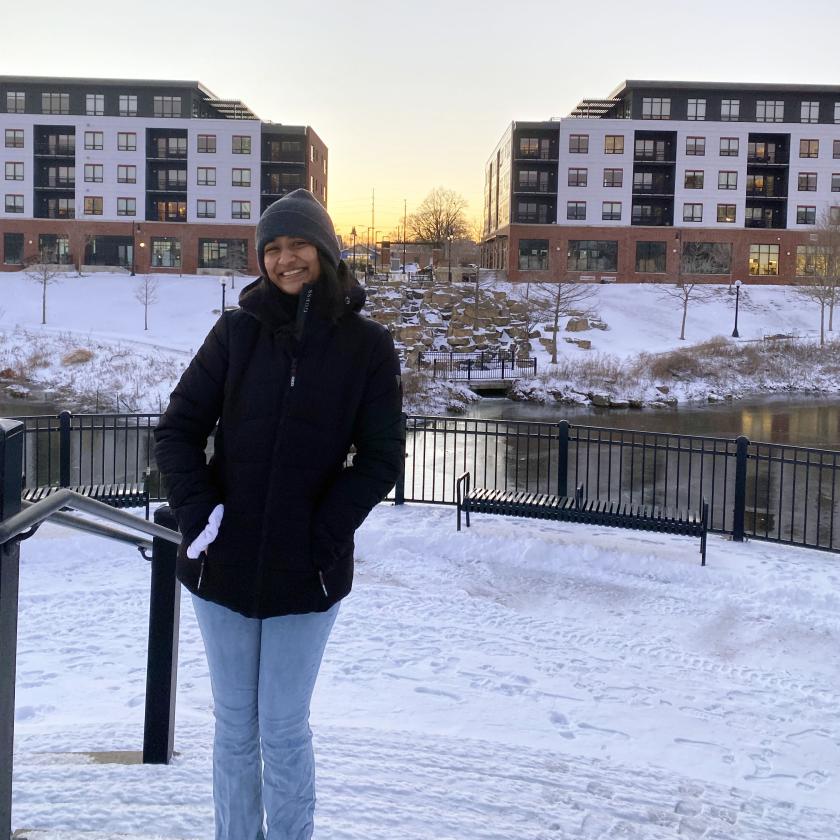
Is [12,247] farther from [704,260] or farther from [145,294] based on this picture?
[704,260]

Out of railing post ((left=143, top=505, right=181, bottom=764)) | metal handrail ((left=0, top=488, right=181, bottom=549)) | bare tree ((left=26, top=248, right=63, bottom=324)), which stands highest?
bare tree ((left=26, top=248, right=63, bottom=324))

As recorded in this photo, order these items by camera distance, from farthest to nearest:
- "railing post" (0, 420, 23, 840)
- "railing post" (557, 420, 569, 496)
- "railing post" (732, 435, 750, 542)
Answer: "railing post" (557, 420, 569, 496) < "railing post" (732, 435, 750, 542) < "railing post" (0, 420, 23, 840)

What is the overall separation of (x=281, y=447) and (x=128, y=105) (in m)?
74.9

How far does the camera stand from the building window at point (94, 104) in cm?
7000

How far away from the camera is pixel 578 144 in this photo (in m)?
68.8

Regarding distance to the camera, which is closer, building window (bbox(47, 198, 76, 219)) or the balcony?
the balcony

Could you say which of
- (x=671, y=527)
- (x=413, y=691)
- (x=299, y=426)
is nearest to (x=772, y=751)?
(x=413, y=691)

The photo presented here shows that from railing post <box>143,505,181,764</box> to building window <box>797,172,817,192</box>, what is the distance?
74816mm

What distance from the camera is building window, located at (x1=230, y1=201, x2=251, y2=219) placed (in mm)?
69562

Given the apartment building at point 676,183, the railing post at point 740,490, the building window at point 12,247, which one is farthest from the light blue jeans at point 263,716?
the building window at point 12,247

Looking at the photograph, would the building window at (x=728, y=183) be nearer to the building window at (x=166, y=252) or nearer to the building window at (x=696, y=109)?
the building window at (x=696, y=109)

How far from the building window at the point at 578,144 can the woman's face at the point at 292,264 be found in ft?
227

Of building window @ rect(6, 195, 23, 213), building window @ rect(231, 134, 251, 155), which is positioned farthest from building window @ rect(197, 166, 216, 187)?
building window @ rect(6, 195, 23, 213)

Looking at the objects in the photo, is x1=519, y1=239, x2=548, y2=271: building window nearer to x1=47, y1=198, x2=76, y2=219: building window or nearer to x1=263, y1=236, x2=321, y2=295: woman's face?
x1=47, y1=198, x2=76, y2=219: building window
